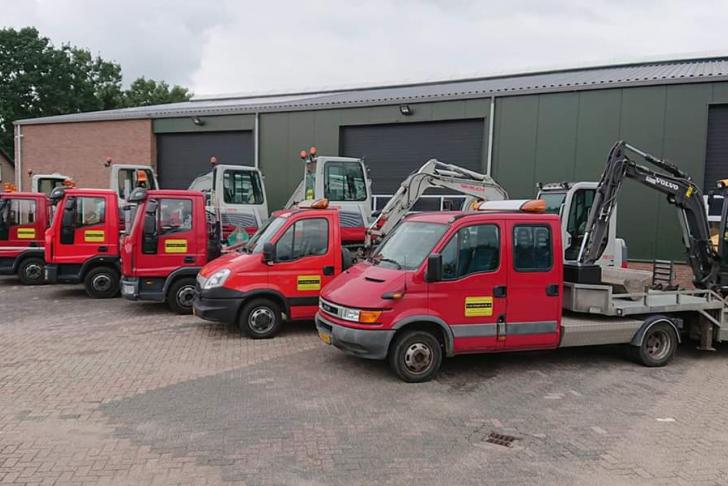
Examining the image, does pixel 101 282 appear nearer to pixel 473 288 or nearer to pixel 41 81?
pixel 473 288

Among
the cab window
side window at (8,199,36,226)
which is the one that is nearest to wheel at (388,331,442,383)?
the cab window

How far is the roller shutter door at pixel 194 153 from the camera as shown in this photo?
20781 millimetres

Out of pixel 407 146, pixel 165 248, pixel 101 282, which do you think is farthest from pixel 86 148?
pixel 165 248

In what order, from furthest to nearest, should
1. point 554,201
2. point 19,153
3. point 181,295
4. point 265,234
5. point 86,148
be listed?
point 19,153 < point 86,148 < point 554,201 < point 181,295 < point 265,234

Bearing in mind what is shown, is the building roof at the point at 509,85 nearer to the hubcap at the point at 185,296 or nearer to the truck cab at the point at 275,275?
the truck cab at the point at 275,275

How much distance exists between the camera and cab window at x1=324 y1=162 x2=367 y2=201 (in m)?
12.3

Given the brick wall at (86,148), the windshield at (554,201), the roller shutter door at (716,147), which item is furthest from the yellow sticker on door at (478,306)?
the brick wall at (86,148)

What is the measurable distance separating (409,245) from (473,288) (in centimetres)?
97

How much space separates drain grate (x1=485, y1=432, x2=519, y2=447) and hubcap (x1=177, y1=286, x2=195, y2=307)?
676cm

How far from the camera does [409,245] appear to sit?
687 centimetres

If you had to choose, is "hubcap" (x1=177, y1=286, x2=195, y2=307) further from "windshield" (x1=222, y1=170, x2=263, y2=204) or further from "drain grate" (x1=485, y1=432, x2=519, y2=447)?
"drain grate" (x1=485, y1=432, x2=519, y2=447)

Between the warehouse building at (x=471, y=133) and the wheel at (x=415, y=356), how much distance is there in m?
9.50

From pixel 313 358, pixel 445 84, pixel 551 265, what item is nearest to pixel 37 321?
pixel 313 358

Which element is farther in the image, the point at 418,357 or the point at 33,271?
the point at 33,271
